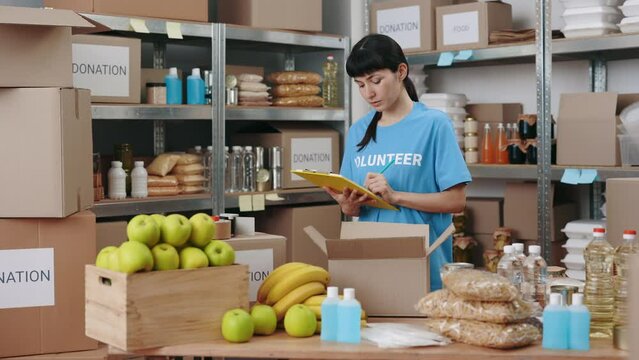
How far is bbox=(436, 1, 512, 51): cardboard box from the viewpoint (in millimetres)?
4562

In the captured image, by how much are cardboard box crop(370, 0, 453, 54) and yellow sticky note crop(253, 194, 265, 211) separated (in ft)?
3.66

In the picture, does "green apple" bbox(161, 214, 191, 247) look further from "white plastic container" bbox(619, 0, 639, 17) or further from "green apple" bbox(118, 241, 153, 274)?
"white plastic container" bbox(619, 0, 639, 17)

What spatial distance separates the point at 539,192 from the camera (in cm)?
441

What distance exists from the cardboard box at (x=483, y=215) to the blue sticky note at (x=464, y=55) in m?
0.76

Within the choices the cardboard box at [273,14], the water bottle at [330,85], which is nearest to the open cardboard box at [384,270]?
the cardboard box at [273,14]

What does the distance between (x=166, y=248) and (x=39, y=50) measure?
1.17m

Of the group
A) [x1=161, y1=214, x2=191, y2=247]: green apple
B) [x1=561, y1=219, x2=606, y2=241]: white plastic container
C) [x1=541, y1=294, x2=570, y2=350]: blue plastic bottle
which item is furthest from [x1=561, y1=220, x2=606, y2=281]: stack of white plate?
[x1=161, y1=214, x2=191, y2=247]: green apple

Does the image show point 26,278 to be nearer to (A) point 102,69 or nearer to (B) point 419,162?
(A) point 102,69

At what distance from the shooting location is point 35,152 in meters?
3.06

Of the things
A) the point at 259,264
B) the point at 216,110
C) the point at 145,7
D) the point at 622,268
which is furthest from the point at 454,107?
the point at 622,268

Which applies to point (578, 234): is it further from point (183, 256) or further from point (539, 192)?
point (183, 256)

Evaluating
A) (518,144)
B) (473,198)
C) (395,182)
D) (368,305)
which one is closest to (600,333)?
(368,305)

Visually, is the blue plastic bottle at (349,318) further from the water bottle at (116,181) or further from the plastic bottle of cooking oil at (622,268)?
the water bottle at (116,181)

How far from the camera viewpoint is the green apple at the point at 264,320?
2.34 m
